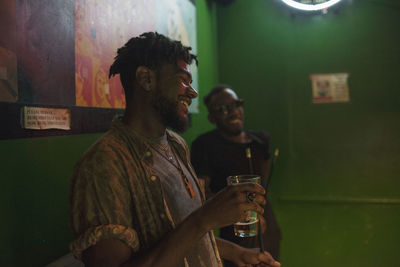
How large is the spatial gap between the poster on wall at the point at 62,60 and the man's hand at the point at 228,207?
2.03 ft

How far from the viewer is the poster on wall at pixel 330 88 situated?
3.31 metres

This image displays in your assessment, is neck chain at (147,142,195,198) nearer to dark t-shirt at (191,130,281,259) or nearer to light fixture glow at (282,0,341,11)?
dark t-shirt at (191,130,281,259)

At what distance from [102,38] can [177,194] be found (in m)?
0.82

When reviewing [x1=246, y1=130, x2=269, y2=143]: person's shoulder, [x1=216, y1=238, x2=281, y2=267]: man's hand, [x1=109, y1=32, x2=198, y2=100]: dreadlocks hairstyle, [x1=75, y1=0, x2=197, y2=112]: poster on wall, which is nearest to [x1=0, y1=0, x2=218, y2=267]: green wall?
[x1=75, y1=0, x2=197, y2=112]: poster on wall

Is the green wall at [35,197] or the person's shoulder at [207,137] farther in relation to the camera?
the person's shoulder at [207,137]

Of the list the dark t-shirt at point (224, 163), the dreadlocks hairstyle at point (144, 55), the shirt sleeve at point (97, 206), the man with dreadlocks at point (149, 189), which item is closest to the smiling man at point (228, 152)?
the dark t-shirt at point (224, 163)

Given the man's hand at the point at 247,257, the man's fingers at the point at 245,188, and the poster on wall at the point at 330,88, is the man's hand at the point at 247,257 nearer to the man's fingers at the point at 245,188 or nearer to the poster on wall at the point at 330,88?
the man's fingers at the point at 245,188

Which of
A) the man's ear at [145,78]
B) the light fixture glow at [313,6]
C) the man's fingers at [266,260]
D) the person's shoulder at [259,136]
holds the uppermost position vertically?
the light fixture glow at [313,6]

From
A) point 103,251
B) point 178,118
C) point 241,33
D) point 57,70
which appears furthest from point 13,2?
point 241,33

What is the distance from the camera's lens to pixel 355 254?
3.24 meters

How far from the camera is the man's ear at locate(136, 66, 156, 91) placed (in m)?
1.06

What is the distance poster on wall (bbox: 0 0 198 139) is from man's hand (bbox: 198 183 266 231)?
62 centimetres

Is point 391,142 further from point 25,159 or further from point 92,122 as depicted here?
point 25,159

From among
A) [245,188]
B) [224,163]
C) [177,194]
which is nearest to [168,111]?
[177,194]
